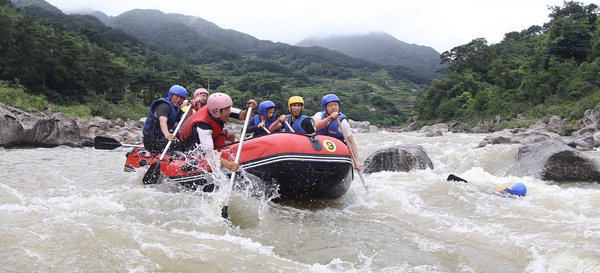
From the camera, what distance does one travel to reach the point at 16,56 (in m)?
35.1

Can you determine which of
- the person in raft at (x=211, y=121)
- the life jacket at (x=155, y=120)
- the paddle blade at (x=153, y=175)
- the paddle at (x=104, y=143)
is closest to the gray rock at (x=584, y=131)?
the person in raft at (x=211, y=121)

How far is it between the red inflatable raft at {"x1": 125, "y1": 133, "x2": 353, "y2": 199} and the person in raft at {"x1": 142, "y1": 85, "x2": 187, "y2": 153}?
5.73 feet

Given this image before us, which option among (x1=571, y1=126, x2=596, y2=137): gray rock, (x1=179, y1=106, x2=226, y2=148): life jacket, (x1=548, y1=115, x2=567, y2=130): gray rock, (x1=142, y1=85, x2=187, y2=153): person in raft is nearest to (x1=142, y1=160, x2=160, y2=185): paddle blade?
(x1=179, y1=106, x2=226, y2=148): life jacket

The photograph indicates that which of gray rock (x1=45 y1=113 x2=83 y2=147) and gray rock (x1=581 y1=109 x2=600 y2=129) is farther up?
gray rock (x1=581 y1=109 x2=600 y2=129)

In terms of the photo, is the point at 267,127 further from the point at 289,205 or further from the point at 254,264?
the point at 254,264

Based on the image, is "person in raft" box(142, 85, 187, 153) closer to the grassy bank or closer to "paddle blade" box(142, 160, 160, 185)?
"paddle blade" box(142, 160, 160, 185)

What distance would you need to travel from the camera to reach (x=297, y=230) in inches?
214

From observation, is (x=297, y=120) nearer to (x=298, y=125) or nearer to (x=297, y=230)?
(x=298, y=125)

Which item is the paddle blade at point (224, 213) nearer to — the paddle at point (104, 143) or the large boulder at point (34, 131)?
the paddle at point (104, 143)

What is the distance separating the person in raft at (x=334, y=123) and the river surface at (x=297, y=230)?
0.93m

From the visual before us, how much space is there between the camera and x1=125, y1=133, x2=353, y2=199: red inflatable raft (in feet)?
21.1

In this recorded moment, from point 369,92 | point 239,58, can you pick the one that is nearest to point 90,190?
point 369,92

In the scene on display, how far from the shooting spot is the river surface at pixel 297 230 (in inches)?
154

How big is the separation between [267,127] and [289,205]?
2565 millimetres
